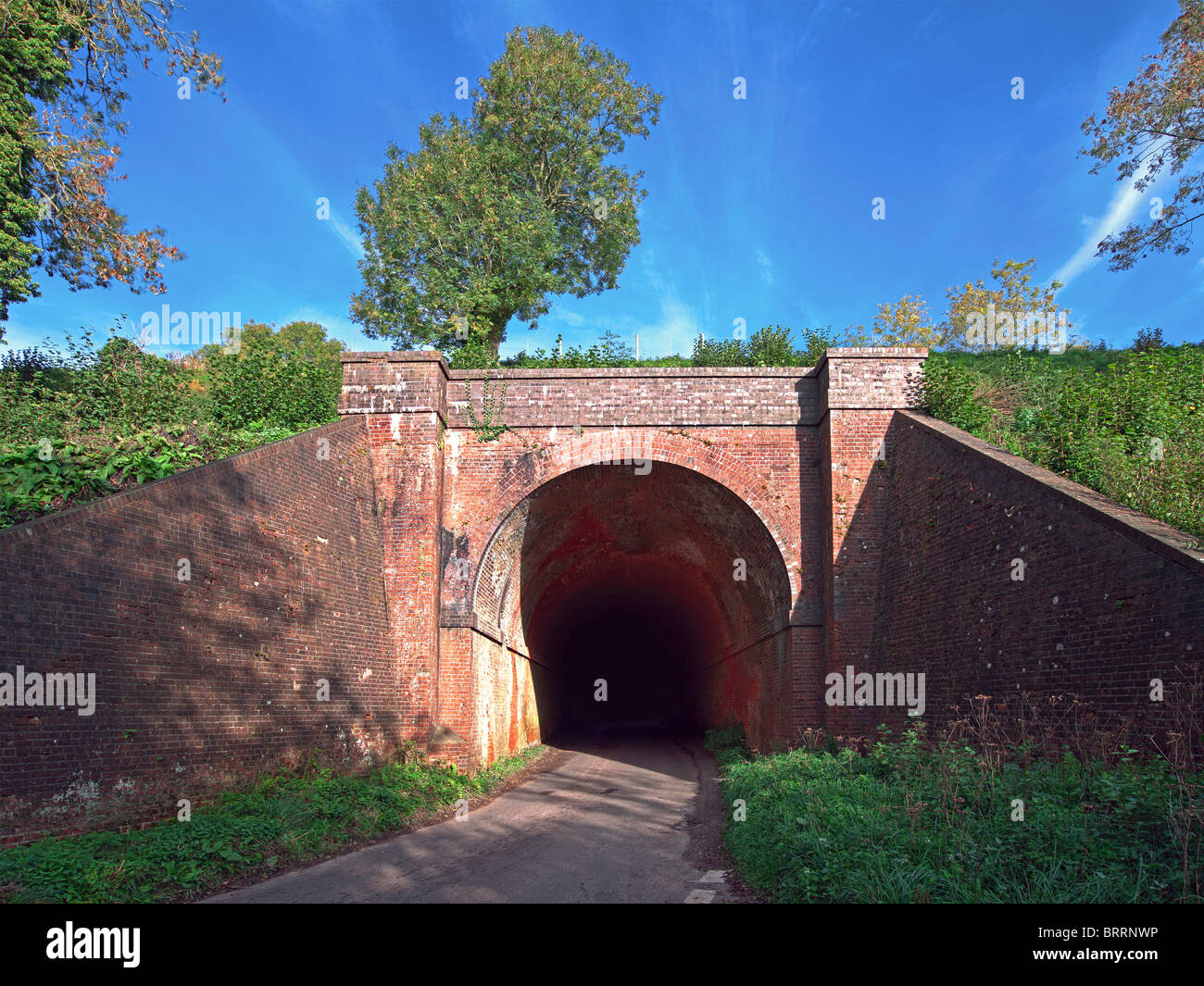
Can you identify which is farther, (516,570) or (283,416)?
(283,416)

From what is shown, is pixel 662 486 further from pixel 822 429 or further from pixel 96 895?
pixel 96 895

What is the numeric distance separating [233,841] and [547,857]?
312 centimetres

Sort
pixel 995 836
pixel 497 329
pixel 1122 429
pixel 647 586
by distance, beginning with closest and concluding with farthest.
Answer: pixel 995 836 → pixel 1122 429 → pixel 647 586 → pixel 497 329

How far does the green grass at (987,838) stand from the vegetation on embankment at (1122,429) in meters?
3.87

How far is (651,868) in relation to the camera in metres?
7.54

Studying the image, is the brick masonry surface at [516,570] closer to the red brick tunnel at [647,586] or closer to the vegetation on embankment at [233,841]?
the red brick tunnel at [647,586]

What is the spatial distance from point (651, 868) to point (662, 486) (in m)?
8.29

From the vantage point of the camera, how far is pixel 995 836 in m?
5.34

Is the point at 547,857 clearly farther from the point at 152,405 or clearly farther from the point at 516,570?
the point at 152,405

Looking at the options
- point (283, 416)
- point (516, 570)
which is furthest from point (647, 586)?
point (283, 416)

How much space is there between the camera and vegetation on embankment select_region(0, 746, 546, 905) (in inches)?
233

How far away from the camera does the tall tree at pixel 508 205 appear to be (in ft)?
82.1

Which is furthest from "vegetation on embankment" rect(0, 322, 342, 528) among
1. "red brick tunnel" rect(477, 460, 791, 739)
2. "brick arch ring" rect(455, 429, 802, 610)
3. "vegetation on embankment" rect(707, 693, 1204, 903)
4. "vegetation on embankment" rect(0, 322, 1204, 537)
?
"vegetation on embankment" rect(707, 693, 1204, 903)

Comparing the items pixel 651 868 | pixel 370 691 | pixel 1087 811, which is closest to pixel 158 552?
pixel 370 691
